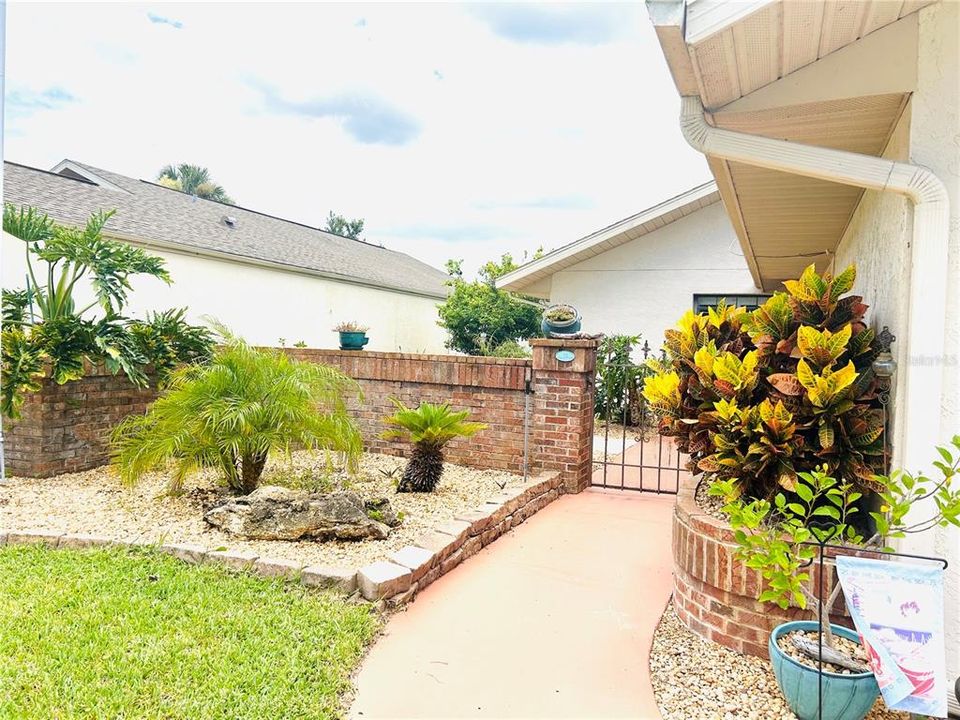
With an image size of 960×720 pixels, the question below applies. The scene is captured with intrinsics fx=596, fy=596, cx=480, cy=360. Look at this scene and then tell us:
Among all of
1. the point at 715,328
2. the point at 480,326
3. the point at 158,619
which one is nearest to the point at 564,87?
the point at 715,328

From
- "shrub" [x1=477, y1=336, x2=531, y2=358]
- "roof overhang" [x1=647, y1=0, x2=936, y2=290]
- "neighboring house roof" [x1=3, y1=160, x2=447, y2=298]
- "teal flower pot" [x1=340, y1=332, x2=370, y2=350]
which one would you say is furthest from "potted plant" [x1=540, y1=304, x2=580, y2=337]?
"neighboring house roof" [x1=3, y1=160, x2=447, y2=298]

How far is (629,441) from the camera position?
911 centimetres

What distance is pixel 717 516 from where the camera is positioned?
2910mm

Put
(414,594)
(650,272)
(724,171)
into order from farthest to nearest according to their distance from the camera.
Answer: (650,272) < (724,171) < (414,594)

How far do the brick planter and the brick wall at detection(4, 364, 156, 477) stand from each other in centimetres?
557

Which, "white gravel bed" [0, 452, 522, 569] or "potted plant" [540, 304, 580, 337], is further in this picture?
"potted plant" [540, 304, 580, 337]

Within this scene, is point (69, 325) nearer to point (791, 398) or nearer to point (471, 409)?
point (471, 409)

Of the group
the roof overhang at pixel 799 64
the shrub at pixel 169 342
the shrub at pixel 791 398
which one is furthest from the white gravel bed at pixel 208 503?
the roof overhang at pixel 799 64

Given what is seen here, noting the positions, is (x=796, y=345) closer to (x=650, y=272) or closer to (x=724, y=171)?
(x=724, y=171)

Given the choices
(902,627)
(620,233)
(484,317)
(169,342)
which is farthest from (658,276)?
(902,627)

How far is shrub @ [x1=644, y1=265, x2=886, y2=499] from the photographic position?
2.65m

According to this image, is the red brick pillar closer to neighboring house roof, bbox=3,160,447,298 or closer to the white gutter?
the white gutter

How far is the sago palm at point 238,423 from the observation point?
14.3ft

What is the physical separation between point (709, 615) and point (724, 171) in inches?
110
